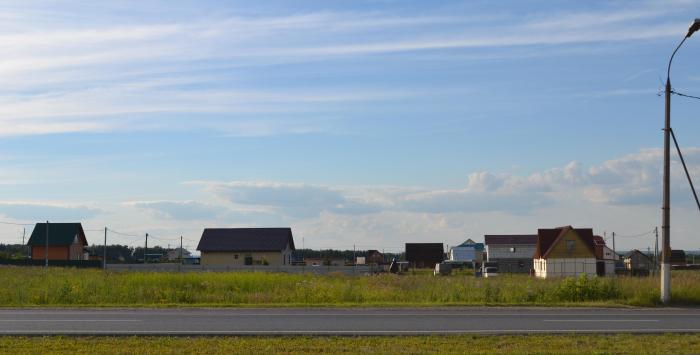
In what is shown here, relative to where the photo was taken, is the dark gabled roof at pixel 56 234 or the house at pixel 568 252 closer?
the house at pixel 568 252

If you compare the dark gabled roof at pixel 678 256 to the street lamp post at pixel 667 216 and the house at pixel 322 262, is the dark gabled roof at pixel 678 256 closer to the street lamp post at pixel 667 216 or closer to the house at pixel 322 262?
the house at pixel 322 262

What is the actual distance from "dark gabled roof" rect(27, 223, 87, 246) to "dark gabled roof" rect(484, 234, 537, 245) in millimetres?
50559

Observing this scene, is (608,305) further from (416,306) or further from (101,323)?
(101,323)

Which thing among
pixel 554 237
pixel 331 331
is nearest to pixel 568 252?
pixel 554 237

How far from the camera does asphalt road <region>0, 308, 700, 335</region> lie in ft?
53.6

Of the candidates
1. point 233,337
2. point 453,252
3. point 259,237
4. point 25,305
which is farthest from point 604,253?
point 233,337

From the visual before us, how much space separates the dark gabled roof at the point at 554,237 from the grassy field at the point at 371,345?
57.8 meters

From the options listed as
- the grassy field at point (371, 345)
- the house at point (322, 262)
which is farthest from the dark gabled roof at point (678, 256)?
the grassy field at point (371, 345)

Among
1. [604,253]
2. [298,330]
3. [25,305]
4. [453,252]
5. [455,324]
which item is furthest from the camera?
[453,252]

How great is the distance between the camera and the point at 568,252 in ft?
232

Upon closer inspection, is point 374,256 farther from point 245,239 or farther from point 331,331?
point 331,331

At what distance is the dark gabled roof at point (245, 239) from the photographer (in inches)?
3462

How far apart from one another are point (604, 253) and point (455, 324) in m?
71.5

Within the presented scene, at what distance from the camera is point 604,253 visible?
277 feet
